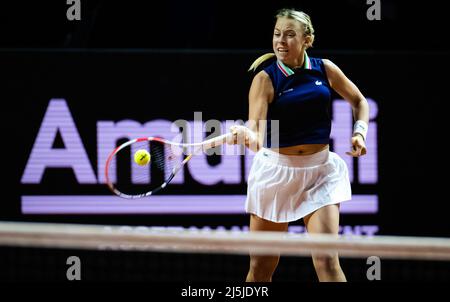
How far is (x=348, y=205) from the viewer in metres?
5.34

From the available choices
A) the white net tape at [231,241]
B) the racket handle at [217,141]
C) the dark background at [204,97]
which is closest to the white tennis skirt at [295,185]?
the racket handle at [217,141]

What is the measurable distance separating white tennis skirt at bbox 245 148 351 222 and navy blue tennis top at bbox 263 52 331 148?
9cm

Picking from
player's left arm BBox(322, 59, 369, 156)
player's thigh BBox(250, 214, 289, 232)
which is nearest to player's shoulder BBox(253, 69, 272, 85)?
player's left arm BBox(322, 59, 369, 156)

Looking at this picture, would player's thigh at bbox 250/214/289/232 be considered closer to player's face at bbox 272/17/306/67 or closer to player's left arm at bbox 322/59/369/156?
player's left arm at bbox 322/59/369/156

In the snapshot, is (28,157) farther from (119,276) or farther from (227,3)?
(227,3)

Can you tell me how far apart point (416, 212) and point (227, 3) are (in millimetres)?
2055

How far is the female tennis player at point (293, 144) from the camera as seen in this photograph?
3.73 metres

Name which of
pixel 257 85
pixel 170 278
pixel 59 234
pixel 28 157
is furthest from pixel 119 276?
pixel 59 234

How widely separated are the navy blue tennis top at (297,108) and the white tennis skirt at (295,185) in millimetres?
93

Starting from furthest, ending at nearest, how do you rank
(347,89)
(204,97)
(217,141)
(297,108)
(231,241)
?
(204,97) → (347,89) → (297,108) → (217,141) → (231,241)

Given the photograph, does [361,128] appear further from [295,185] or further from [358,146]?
→ [295,185]

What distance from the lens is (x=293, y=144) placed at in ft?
12.3

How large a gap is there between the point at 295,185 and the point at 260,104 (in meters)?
0.43

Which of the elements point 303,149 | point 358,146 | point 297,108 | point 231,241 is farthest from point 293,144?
point 231,241
